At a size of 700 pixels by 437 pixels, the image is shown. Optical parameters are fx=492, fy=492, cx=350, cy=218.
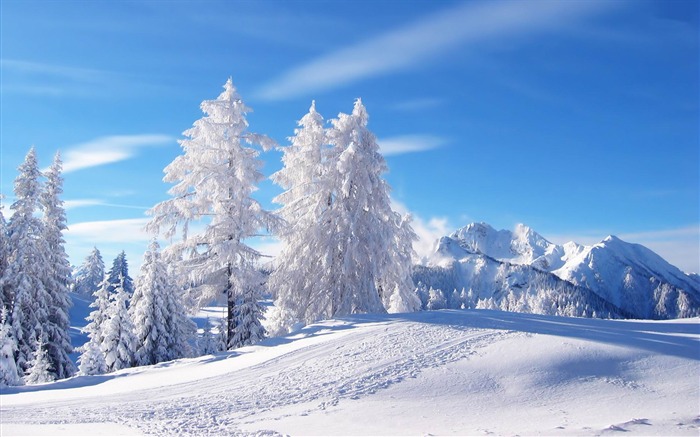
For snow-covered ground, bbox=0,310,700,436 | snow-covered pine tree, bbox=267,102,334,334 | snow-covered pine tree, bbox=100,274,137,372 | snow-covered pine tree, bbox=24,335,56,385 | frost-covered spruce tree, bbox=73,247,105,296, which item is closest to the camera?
snow-covered ground, bbox=0,310,700,436

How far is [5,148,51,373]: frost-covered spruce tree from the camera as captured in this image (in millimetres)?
27422

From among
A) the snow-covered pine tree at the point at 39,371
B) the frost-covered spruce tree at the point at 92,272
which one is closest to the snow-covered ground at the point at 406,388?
the snow-covered pine tree at the point at 39,371

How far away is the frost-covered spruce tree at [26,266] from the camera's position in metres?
27.4

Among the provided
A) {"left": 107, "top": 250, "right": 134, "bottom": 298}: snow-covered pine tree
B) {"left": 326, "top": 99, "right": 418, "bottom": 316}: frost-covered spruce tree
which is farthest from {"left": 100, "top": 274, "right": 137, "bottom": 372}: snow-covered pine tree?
{"left": 107, "top": 250, "right": 134, "bottom": 298}: snow-covered pine tree

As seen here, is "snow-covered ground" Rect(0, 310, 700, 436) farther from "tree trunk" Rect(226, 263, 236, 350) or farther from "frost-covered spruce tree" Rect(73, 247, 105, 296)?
"frost-covered spruce tree" Rect(73, 247, 105, 296)

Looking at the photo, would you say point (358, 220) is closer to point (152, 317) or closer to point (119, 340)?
point (152, 317)

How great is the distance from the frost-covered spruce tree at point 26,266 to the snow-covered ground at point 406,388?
15.5 meters

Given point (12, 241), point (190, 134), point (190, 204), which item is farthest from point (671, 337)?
point (12, 241)

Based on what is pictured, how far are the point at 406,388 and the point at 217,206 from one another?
491 inches

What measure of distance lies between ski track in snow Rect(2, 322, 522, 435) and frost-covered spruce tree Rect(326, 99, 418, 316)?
721 cm

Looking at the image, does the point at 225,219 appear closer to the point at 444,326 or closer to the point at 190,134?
the point at 190,134

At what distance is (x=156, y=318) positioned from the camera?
31.4 metres

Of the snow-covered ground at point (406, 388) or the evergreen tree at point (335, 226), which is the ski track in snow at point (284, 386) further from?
the evergreen tree at point (335, 226)

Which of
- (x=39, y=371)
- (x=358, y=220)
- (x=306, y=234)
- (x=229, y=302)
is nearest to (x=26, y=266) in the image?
(x=39, y=371)
